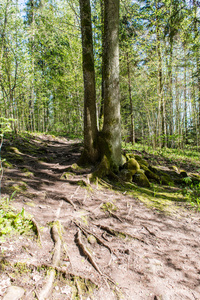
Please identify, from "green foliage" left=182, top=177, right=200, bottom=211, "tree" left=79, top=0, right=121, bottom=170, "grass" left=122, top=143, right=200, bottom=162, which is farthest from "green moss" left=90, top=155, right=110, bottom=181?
"grass" left=122, top=143, right=200, bottom=162

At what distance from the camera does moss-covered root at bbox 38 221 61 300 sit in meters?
1.66

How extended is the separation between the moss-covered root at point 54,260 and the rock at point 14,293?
6.9 inches

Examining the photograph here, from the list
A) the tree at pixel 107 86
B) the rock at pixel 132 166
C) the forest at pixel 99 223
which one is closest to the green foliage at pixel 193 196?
the forest at pixel 99 223

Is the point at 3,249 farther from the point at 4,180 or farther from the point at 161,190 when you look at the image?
the point at 161,190

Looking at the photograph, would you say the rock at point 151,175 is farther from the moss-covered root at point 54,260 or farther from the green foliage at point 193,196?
the moss-covered root at point 54,260

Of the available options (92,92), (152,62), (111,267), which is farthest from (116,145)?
(152,62)

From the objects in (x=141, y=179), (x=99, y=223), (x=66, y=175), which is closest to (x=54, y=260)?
(x=99, y=223)

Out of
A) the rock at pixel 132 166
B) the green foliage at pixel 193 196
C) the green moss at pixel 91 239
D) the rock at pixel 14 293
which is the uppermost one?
the rock at pixel 132 166

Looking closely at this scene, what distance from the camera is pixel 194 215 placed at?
408 centimetres

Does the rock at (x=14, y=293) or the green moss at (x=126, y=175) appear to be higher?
the green moss at (x=126, y=175)

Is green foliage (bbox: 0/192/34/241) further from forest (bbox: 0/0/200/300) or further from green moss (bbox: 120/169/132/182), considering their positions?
green moss (bbox: 120/169/132/182)

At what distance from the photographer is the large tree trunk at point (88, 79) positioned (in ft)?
18.9

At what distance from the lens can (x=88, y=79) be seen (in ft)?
19.1

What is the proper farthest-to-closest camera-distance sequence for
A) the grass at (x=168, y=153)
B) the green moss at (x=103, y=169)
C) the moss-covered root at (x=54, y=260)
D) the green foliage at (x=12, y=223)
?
the grass at (x=168, y=153)
the green moss at (x=103, y=169)
the green foliage at (x=12, y=223)
the moss-covered root at (x=54, y=260)
